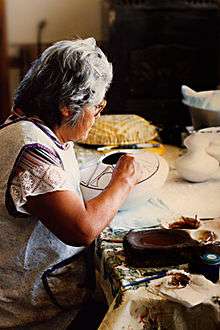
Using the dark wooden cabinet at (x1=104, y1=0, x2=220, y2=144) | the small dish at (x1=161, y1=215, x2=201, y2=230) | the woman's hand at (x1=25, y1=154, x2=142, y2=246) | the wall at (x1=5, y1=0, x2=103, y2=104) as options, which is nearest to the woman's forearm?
the woman's hand at (x1=25, y1=154, x2=142, y2=246)

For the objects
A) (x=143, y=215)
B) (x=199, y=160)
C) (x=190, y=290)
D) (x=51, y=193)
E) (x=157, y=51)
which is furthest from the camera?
(x=157, y=51)

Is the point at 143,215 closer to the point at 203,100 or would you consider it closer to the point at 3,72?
the point at 203,100

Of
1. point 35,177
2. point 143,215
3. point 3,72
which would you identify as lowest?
point 3,72

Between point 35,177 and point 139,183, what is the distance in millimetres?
442

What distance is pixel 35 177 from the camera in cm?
147

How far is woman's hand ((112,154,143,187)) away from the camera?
168 cm

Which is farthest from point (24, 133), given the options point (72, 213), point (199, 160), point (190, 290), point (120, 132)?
point (120, 132)

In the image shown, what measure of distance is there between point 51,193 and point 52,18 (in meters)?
2.78

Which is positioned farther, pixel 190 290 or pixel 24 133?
pixel 24 133

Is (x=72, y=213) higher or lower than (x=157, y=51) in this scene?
higher

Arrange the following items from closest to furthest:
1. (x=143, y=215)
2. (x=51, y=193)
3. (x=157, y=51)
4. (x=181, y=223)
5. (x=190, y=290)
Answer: (x=190, y=290), (x=51, y=193), (x=181, y=223), (x=143, y=215), (x=157, y=51)

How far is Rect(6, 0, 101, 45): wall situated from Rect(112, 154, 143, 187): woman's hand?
7.99 feet

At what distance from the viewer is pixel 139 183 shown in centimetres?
182

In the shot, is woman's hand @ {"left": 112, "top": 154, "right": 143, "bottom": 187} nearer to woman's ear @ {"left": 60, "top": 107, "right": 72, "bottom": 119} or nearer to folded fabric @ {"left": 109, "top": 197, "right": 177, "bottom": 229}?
folded fabric @ {"left": 109, "top": 197, "right": 177, "bottom": 229}
